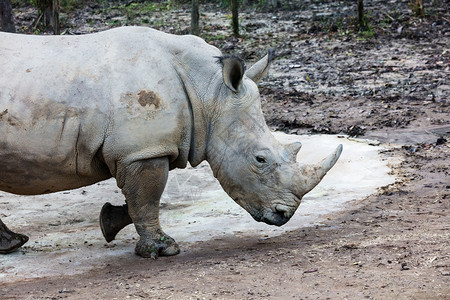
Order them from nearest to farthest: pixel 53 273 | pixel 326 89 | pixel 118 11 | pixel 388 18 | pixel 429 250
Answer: pixel 429 250 → pixel 53 273 → pixel 326 89 → pixel 388 18 → pixel 118 11

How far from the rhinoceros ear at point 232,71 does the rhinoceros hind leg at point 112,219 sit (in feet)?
4.81

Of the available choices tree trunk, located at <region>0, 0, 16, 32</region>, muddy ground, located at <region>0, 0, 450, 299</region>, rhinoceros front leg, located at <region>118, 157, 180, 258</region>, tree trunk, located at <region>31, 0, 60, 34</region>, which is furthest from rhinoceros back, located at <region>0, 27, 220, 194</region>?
tree trunk, located at <region>31, 0, 60, 34</region>

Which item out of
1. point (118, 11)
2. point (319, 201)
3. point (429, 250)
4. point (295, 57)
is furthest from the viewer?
point (118, 11)

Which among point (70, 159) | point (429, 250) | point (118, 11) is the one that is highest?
point (70, 159)

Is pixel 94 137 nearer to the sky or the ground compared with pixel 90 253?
nearer to the sky

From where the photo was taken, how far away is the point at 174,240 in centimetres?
643

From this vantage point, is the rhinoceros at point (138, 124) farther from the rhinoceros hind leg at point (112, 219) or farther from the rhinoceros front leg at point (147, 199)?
the rhinoceros hind leg at point (112, 219)

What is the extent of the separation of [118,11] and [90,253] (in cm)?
1539

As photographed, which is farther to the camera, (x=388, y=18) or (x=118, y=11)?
(x=118, y=11)

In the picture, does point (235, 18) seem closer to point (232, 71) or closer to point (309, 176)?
point (232, 71)

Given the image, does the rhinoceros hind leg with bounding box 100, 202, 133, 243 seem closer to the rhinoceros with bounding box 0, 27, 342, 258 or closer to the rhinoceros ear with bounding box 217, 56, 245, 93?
the rhinoceros with bounding box 0, 27, 342, 258

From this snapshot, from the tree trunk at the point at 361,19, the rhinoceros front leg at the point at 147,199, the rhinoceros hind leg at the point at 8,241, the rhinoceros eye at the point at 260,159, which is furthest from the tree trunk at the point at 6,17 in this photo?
the tree trunk at the point at 361,19

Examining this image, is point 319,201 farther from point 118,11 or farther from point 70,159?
point 118,11

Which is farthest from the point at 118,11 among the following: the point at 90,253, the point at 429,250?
the point at 429,250
